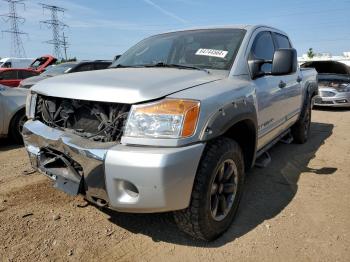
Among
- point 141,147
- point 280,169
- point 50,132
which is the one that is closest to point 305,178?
point 280,169

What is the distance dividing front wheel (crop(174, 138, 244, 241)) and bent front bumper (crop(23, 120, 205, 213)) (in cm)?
13

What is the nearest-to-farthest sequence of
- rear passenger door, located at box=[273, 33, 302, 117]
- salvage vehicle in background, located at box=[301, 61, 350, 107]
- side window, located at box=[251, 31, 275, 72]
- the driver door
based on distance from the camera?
the driver door
side window, located at box=[251, 31, 275, 72]
rear passenger door, located at box=[273, 33, 302, 117]
salvage vehicle in background, located at box=[301, 61, 350, 107]

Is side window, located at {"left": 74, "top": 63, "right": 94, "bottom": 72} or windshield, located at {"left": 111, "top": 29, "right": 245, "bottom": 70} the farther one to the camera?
side window, located at {"left": 74, "top": 63, "right": 94, "bottom": 72}

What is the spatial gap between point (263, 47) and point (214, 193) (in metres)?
1.96

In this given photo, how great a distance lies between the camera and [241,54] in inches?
126

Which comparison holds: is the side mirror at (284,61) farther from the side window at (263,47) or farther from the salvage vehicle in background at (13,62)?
the salvage vehicle in background at (13,62)

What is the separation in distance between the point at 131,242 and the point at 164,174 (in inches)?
36.9

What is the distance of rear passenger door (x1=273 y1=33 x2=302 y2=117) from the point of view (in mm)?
4293

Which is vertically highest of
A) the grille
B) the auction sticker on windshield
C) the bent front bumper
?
the auction sticker on windshield

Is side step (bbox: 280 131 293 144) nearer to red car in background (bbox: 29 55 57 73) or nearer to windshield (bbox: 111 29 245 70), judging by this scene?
windshield (bbox: 111 29 245 70)

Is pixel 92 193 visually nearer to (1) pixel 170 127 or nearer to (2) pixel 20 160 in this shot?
(1) pixel 170 127

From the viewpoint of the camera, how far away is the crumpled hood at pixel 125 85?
7.57ft

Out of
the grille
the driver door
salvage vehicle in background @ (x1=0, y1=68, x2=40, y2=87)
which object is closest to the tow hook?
the driver door

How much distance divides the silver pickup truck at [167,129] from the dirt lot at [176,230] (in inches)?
10.1
